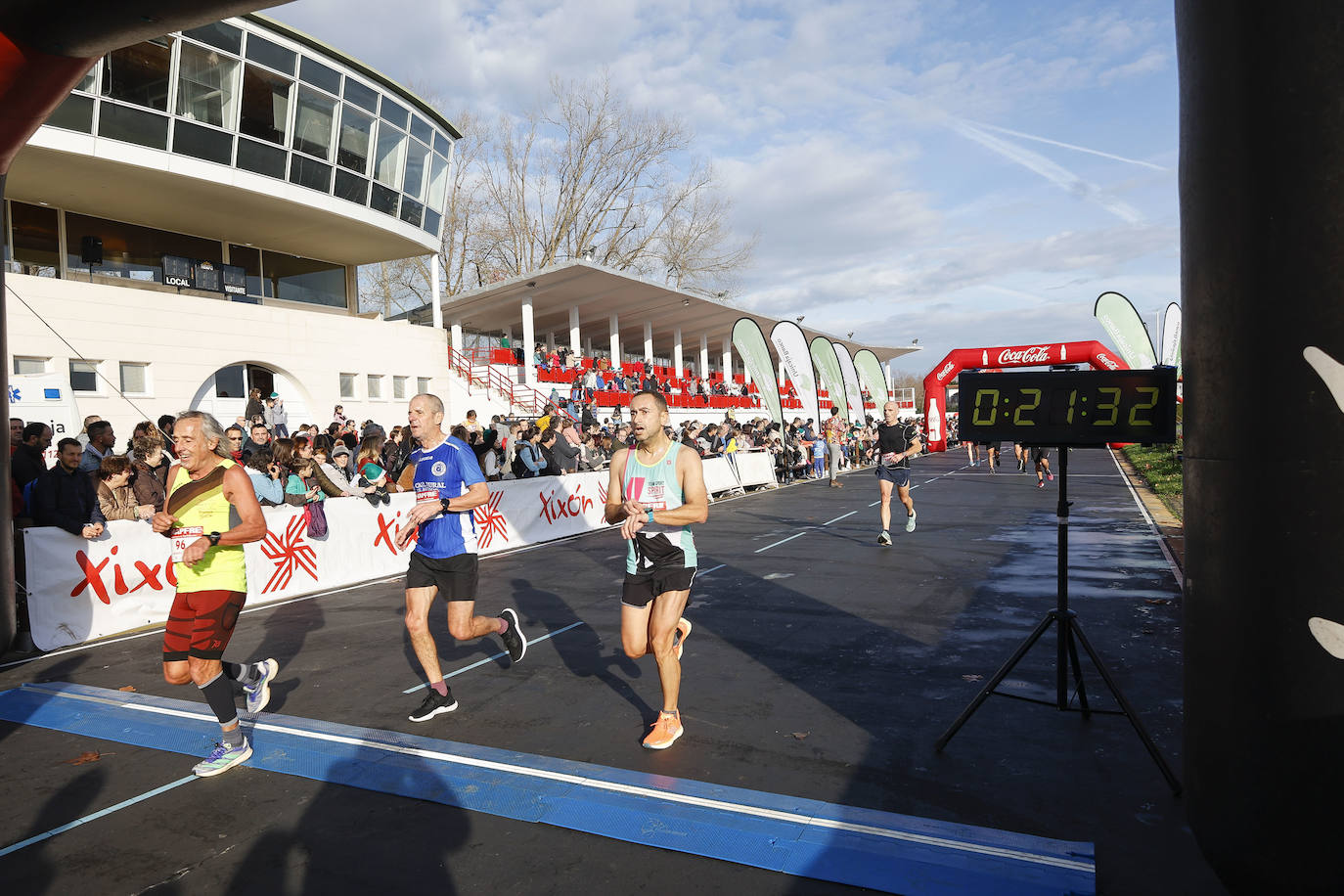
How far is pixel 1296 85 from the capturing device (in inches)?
100

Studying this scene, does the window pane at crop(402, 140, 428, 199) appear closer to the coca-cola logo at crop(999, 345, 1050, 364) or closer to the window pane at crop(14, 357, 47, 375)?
the window pane at crop(14, 357, 47, 375)

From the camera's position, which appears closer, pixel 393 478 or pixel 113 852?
pixel 113 852

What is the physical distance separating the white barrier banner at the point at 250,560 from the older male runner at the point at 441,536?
2.99ft

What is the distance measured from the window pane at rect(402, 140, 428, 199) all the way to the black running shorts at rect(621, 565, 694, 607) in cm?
2327

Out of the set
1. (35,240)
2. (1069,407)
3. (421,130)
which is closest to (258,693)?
(1069,407)

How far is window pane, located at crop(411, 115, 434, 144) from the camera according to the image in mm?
24719

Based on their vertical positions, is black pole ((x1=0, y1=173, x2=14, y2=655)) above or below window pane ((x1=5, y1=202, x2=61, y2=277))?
below

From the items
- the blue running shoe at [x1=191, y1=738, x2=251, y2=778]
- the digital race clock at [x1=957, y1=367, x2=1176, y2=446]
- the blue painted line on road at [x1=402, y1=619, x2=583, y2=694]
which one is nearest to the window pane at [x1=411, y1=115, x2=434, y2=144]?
the blue painted line on road at [x1=402, y1=619, x2=583, y2=694]

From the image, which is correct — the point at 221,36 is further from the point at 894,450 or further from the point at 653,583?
the point at 653,583

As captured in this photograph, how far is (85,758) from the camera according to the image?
4648mm

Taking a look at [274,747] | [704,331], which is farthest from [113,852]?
[704,331]

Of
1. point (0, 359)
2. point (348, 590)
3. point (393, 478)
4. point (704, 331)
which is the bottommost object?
point (348, 590)

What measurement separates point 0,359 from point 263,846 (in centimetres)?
616

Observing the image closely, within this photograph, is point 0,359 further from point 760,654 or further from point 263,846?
point 760,654
